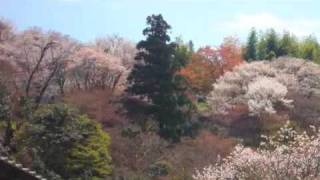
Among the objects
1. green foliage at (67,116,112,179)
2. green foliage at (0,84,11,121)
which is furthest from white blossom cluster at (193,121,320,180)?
green foliage at (0,84,11,121)

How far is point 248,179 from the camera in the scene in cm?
1895

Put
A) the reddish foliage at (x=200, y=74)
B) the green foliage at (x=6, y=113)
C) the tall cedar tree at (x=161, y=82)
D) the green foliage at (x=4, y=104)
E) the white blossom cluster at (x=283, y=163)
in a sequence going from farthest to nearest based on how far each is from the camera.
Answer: the reddish foliage at (x=200, y=74) → the tall cedar tree at (x=161, y=82) → the green foliage at (x=4, y=104) → the green foliage at (x=6, y=113) → the white blossom cluster at (x=283, y=163)

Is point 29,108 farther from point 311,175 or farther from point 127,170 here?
point 311,175

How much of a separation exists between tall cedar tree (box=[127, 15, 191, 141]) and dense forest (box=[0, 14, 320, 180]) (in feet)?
0.16

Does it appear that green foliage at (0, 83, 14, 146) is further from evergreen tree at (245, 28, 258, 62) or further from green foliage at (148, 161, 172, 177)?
evergreen tree at (245, 28, 258, 62)

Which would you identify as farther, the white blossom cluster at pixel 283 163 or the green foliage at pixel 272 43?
the green foliage at pixel 272 43

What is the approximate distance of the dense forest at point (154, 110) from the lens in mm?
20141

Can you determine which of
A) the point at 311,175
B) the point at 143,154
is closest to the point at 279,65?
the point at 143,154

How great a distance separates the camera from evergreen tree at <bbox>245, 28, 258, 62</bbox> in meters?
47.0

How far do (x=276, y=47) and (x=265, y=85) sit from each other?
1093cm

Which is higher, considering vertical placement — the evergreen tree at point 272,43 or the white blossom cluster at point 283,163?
the evergreen tree at point 272,43

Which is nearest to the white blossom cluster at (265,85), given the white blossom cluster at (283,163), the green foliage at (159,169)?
the green foliage at (159,169)

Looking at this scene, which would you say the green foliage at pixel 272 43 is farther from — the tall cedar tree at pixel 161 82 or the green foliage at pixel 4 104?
Answer: the green foliage at pixel 4 104

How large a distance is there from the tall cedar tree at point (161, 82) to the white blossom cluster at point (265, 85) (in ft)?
17.4
